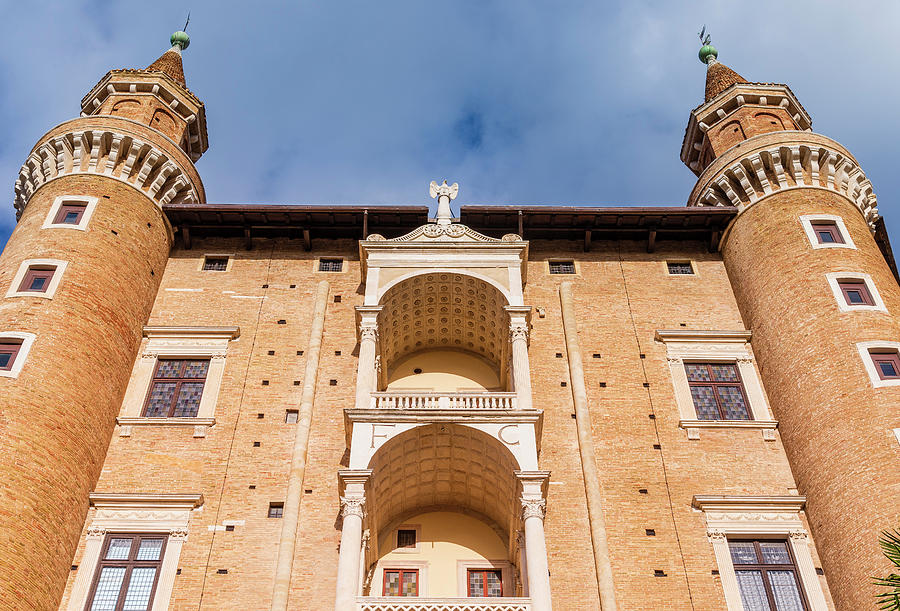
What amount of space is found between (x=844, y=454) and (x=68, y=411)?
1599 centimetres

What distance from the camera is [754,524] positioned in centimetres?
1864

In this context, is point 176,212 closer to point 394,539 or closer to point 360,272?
point 360,272

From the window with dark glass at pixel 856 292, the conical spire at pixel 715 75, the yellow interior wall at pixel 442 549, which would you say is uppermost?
the conical spire at pixel 715 75

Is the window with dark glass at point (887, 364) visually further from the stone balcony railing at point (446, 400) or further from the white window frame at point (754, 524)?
the stone balcony railing at point (446, 400)

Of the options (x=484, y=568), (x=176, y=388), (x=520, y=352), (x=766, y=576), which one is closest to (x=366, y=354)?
(x=520, y=352)

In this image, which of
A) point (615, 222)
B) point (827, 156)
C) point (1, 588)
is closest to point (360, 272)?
point (615, 222)

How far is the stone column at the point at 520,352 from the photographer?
19312 millimetres

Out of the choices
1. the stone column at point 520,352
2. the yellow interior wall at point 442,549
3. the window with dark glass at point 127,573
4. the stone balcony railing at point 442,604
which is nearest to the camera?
the stone balcony railing at point 442,604

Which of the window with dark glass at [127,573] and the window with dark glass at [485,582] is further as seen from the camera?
the window with dark glass at [485,582]

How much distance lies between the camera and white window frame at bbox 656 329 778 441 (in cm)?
2045

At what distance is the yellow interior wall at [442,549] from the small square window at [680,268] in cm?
903

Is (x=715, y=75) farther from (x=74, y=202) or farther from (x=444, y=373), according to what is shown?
(x=74, y=202)

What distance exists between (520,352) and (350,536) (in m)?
5.85

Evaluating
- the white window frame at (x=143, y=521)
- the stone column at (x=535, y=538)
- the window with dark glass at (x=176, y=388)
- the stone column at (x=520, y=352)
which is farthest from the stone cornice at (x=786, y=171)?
the white window frame at (x=143, y=521)
